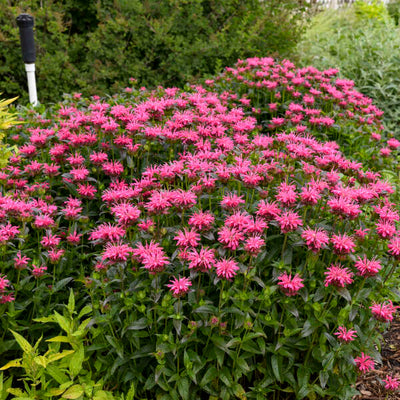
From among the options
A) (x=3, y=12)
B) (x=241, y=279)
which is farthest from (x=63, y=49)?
(x=241, y=279)

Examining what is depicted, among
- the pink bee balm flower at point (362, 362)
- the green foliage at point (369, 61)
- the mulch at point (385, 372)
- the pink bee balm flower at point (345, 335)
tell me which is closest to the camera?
the pink bee balm flower at point (345, 335)

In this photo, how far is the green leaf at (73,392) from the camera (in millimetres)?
1761

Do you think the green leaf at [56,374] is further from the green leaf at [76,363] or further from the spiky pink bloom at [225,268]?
the spiky pink bloom at [225,268]

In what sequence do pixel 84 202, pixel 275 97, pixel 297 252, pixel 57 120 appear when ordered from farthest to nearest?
pixel 275 97 < pixel 57 120 < pixel 84 202 < pixel 297 252

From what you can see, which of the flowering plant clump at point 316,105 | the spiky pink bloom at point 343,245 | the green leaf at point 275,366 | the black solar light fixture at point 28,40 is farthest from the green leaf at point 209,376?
the black solar light fixture at point 28,40

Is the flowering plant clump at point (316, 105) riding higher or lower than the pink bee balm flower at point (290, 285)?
higher

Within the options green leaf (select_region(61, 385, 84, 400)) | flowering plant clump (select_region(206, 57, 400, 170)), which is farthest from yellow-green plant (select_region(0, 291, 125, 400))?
flowering plant clump (select_region(206, 57, 400, 170))

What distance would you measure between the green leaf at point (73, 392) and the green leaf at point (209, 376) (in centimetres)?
50

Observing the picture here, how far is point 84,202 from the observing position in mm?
2660

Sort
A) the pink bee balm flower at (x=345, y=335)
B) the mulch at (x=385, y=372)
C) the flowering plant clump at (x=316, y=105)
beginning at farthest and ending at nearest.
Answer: the flowering plant clump at (x=316, y=105) → the mulch at (x=385, y=372) → the pink bee balm flower at (x=345, y=335)

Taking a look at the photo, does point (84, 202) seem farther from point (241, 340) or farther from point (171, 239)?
point (241, 340)

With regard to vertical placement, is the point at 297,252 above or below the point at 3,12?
below

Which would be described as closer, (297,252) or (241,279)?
(241,279)

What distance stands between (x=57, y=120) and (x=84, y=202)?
3.62 feet
